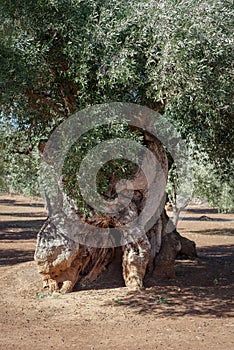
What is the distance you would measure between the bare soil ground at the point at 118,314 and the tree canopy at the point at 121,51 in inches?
144

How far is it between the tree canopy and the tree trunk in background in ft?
8.24

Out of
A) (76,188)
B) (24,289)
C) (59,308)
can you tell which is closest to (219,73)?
(76,188)

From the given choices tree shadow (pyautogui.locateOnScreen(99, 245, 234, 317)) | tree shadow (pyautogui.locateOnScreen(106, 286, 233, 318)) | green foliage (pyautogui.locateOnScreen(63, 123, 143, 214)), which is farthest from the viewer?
tree shadow (pyautogui.locateOnScreen(99, 245, 234, 317))

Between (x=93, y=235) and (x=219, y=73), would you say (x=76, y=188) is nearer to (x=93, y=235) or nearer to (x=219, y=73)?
(x=93, y=235)

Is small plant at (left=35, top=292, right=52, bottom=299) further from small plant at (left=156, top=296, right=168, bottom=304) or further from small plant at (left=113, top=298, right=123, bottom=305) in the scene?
small plant at (left=156, top=296, right=168, bottom=304)

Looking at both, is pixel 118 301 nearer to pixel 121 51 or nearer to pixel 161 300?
pixel 161 300

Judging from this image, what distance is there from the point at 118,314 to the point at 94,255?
265cm

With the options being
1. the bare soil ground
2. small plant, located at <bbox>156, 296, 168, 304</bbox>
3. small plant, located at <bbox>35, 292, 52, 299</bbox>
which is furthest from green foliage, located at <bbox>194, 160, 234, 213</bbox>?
small plant, located at <bbox>35, 292, 52, 299</bbox>

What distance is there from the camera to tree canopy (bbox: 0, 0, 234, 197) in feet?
26.9

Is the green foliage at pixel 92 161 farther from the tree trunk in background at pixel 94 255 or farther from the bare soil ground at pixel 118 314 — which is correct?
the bare soil ground at pixel 118 314

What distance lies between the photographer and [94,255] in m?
11.2

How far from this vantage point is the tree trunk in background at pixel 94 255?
1005cm

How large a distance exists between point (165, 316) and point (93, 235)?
9.53 feet

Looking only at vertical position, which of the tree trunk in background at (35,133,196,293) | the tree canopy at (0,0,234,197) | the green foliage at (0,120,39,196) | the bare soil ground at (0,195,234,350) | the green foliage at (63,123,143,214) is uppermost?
the tree canopy at (0,0,234,197)
